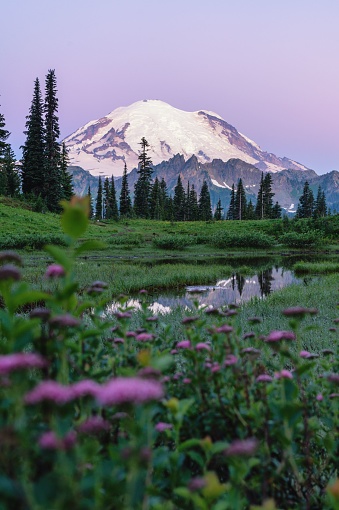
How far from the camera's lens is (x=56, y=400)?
1246 millimetres

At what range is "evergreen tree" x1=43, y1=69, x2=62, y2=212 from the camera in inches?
2475

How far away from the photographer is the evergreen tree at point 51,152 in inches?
2475

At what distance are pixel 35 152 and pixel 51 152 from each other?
2915mm

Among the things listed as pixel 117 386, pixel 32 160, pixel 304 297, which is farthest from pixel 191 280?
pixel 32 160

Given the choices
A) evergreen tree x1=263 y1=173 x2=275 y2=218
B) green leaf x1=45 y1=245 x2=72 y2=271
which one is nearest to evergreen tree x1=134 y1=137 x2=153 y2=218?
evergreen tree x1=263 y1=173 x2=275 y2=218

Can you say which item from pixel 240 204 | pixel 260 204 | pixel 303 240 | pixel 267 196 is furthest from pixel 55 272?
pixel 260 204

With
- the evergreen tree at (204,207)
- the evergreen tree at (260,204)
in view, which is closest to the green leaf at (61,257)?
the evergreen tree at (260,204)

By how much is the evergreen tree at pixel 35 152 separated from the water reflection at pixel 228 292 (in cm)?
4617

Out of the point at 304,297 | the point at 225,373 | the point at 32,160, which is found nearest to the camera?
the point at 225,373

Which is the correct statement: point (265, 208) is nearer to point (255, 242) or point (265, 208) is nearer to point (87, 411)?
point (255, 242)

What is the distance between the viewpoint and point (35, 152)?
215 feet

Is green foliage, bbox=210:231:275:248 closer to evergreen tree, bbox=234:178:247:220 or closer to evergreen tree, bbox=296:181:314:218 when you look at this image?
evergreen tree, bbox=234:178:247:220

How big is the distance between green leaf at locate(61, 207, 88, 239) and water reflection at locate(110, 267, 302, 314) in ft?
41.6

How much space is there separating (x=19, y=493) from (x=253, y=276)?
27412 millimetres
